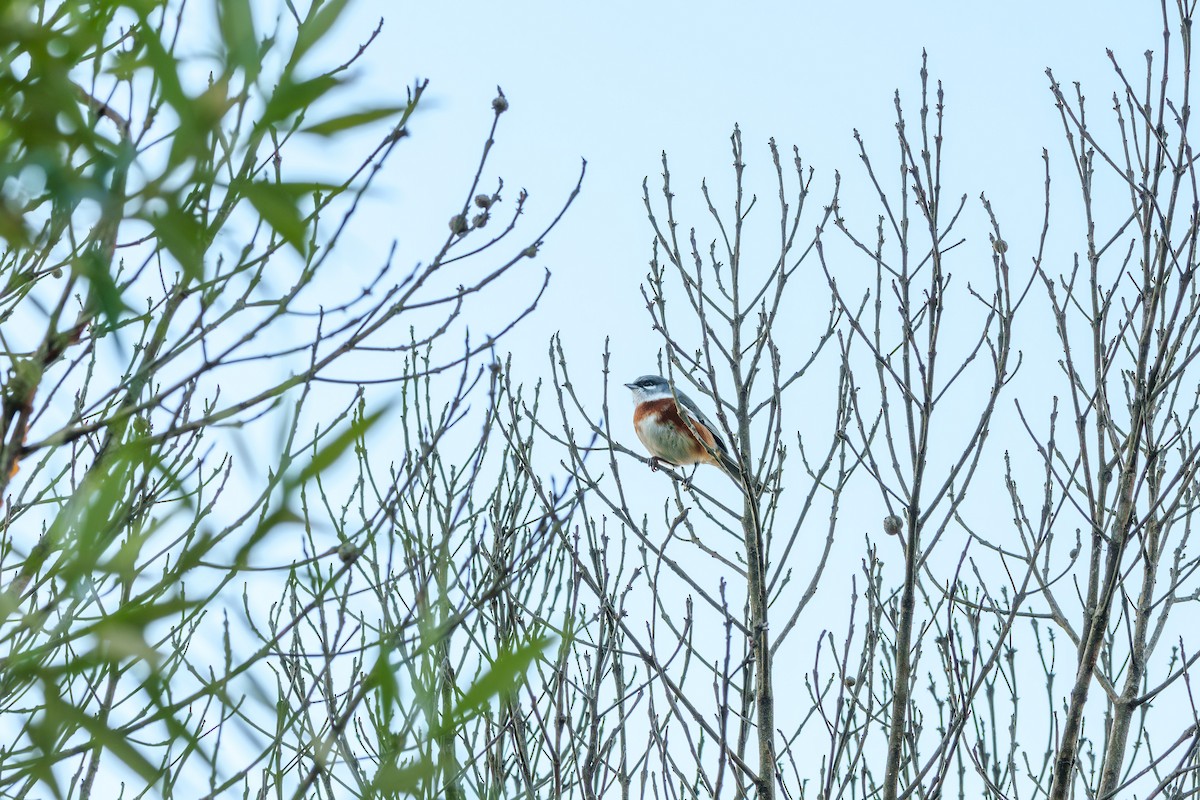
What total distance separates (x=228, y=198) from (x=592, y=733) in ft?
7.00

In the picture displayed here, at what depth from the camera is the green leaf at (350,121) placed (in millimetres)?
Result: 1084

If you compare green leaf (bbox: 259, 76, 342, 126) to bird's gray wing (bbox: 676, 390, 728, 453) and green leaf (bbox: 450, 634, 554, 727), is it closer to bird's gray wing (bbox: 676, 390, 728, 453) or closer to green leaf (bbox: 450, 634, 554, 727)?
green leaf (bbox: 450, 634, 554, 727)

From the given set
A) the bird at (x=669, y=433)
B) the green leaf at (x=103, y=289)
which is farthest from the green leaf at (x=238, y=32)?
the bird at (x=669, y=433)

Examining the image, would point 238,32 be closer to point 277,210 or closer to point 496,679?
point 277,210

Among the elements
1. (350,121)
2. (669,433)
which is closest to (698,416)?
(669,433)

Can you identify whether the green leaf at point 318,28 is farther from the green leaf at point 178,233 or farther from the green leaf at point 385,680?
the green leaf at point 385,680

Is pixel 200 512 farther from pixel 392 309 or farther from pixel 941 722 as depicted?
pixel 941 722

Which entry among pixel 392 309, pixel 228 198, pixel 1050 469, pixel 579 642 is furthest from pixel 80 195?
pixel 1050 469

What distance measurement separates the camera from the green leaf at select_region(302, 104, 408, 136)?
42.7 inches

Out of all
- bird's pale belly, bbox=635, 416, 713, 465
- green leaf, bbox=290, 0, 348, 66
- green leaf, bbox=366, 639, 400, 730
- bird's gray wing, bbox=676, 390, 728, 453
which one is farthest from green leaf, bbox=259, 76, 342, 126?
bird's pale belly, bbox=635, 416, 713, 465

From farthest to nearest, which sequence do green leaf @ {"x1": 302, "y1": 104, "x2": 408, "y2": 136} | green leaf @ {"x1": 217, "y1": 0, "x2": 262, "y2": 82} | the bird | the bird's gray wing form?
the bird → the bird's gray wing → green leaf @ {"x1": 302, "y1": 104, "x2": 408, "y2": 136} → green leaf @ {"x1": 217, "y1": 0, "x2": 262, "y2": 82}

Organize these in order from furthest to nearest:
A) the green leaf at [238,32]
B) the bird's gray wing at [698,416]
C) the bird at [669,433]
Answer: the bird at [669,433] → the bird's gray wing at [698,416] → the green leaf at [238,32]

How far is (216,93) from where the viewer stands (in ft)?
3.19

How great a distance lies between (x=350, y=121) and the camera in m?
1.09
